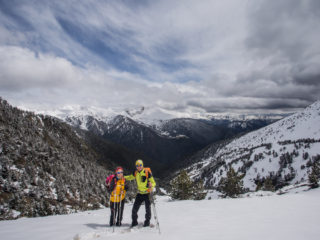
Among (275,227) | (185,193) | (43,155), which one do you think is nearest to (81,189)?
(43,155)

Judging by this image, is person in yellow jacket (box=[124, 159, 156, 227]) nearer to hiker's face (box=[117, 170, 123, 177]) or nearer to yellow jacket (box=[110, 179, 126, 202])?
hiker's face (box=[117, 170, 123, 177])

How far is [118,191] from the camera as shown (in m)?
11.3

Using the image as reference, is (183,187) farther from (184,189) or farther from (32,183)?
(32,183)

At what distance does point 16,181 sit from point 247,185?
156404 millimetres

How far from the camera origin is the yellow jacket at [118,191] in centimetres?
1117

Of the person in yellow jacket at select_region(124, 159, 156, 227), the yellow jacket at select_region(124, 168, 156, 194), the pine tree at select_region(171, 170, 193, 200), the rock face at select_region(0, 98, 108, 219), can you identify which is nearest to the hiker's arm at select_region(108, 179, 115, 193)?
the person in yellow jacket at select_region(124, 159, 156, 227)

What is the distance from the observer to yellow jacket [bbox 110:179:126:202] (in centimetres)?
1117

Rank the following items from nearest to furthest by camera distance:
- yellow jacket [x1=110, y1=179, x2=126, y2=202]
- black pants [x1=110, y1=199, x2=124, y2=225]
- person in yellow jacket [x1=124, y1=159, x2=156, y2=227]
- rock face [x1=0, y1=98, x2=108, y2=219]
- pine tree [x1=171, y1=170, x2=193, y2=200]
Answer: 1. person in yellow jacket [x1=124, y1=159, x2=156, y2=227]
2. black pants [x1=110, y1=199, x2=124, y2=225]
3. yellow jacket [x1=110, y1=179, x2=126, y2=202]
4. rock face [x1=0, y1=98, x2=108, y2=219]
5. pine tree [x1=171, y1=170, x2=193, y2=200]

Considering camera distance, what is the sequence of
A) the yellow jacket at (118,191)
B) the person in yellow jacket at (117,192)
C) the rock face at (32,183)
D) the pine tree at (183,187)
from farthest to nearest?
the pine tree at (183,187)
the rock face at (32,183)
the yellow jacket at (118,191)
the person in yellow jacket at (117,192)

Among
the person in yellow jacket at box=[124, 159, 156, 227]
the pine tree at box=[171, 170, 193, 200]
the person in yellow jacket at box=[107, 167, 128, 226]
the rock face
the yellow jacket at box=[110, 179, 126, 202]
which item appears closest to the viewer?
the person in yellow jacket at box=[124, 159, 156, 227]

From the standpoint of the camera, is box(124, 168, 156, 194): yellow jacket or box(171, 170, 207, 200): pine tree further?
box(171, 170, 207, 200): pine tree

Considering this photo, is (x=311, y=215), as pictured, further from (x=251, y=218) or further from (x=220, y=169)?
(x=220, y=169)

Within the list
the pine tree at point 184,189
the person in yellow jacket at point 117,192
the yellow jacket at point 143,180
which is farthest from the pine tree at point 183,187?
the yellow jacket at point 143,180

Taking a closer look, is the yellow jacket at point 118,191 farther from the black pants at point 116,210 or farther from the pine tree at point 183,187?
the pine tree at point 183,187
